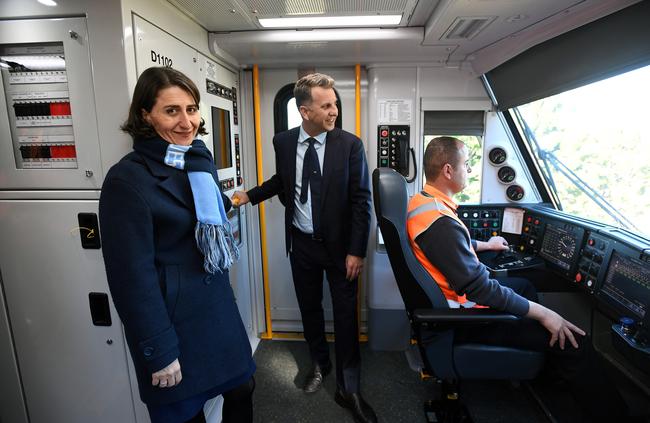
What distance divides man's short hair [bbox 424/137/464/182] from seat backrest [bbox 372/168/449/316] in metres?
0.20

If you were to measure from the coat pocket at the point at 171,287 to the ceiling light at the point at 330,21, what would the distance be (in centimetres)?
150

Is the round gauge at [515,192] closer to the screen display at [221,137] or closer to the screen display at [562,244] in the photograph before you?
the screen display at [562,244]

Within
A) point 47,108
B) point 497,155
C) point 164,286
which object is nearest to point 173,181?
point 164,286

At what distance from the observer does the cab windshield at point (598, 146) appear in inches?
69.7

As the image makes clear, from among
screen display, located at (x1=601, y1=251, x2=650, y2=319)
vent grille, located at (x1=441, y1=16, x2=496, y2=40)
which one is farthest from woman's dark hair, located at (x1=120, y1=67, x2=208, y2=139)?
screen display, located at (x1=601, y1=251, x2=650, y2=319)

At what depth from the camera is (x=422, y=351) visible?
1.55 meters

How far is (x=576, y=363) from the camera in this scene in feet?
4.53

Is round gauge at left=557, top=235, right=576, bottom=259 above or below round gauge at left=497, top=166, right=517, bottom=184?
below

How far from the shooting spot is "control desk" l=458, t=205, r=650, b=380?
1394mm

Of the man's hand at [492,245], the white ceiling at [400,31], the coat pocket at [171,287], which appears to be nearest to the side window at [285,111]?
the white ceiling at [400,31]

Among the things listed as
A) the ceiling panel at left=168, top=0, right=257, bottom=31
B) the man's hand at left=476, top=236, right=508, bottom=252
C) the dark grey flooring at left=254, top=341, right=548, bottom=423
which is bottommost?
the dark grey flooring at left=254, top=341, right=548, bottom=423

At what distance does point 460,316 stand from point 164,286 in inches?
43.7

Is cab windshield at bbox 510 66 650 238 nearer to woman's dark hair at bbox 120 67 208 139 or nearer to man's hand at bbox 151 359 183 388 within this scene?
woman's dark hair at bbox 120 67 208 139

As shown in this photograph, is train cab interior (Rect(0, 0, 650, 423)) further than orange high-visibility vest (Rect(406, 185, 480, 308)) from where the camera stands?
No
